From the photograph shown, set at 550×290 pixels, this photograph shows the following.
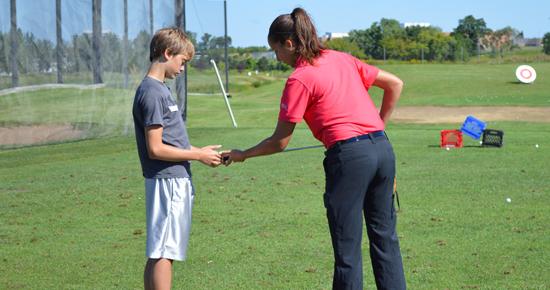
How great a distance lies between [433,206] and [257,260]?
2908 mm

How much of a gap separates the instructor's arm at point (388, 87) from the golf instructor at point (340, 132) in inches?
10.3

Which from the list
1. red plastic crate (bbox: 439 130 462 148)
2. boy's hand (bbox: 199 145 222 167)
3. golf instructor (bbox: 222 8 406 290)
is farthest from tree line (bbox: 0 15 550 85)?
golf instructor (bbox: 222 8 406 290)

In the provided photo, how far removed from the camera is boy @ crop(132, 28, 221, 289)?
498 cm

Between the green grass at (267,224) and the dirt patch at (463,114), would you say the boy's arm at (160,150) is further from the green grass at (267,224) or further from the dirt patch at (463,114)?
the dirt patch at (463,114)

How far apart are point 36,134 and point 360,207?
12.7 meters

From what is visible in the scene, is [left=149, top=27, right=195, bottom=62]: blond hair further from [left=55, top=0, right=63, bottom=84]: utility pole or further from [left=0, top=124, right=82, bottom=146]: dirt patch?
[left=55, top=0, right=63, bottom=84]: utility pole

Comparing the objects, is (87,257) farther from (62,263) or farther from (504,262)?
(504,262)

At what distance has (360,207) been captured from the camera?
4973mm

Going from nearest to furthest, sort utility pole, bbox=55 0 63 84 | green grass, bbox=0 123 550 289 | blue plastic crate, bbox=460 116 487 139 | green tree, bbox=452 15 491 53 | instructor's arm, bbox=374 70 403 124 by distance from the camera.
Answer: instructor's arm, bbox=374 70 403 124, green grass, bbox=0 123 550 289, blue plastic crate, bbox=460 116 487 139, utility pole, bbox=55 0 63 84, green tree, bbox=452 15 491 53

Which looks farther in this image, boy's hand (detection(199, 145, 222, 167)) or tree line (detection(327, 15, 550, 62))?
tree line (detection(327, 15, 550, 62))

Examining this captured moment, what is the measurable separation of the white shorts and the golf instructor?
553mm

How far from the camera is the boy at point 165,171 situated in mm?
4980

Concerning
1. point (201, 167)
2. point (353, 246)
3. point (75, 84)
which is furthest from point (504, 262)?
point (75, 84)

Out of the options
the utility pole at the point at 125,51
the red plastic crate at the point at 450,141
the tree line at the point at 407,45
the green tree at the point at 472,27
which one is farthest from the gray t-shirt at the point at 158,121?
the green tree at the point at 472,27
